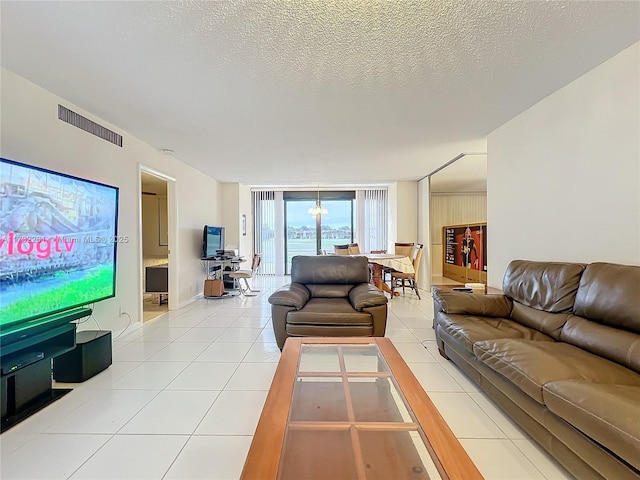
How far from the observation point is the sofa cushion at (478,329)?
7.18 ft

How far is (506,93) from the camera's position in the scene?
2.70 metres

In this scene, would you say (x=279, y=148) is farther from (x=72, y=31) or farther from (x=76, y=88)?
(x=72, y=31)

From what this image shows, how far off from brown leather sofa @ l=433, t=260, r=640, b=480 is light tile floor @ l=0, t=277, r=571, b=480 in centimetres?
19

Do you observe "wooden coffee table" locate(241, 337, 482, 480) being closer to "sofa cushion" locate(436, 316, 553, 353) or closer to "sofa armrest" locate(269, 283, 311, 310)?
"sofa cushion" locate(436, 316, 553, 353)

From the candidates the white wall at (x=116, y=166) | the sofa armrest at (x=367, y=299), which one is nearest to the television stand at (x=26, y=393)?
the white wall at (x=116, y=166)

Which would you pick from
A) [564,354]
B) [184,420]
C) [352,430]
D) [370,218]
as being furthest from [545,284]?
[370,218]

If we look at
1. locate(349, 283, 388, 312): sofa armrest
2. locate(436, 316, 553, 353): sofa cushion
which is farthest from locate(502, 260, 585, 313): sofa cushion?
locate(349, 283, 388, 312): sofa armrest

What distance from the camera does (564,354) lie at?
1.78 metres

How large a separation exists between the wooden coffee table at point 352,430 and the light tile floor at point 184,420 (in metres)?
0.47

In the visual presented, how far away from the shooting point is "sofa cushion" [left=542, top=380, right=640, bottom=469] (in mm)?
1103

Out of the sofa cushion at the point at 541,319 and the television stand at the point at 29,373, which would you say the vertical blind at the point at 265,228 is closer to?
the television stand at the point at 29,373

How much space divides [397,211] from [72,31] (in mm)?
6379

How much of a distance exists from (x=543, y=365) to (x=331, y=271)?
8.11ft

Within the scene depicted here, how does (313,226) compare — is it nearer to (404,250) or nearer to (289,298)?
(404,250)
